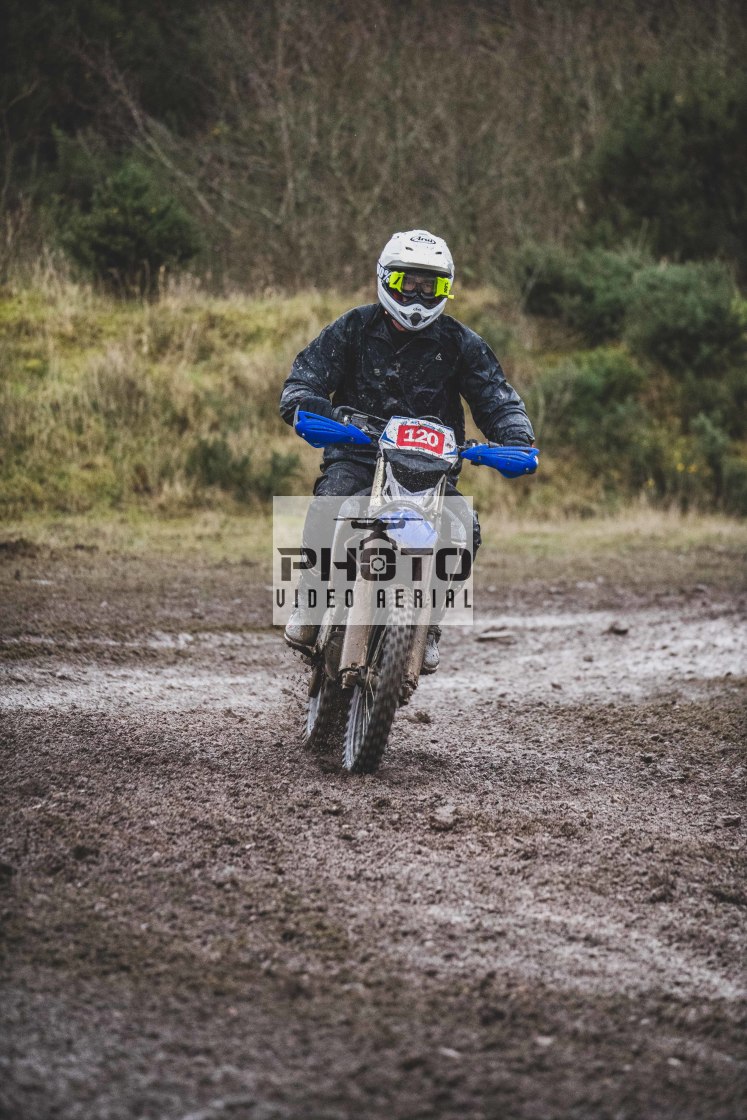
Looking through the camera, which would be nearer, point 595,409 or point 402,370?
point 402,370

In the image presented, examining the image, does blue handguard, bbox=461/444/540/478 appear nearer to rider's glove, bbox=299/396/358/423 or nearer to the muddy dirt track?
rider's glove, bbox=299/396/358/423

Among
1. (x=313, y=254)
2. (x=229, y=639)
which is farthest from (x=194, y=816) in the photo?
(x=313, y=254)

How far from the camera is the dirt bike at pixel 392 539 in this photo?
14.8ft

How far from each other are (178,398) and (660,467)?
24.8 ft

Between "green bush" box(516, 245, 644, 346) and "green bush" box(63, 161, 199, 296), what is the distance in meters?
6.41

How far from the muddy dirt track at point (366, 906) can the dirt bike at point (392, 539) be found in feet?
1.17

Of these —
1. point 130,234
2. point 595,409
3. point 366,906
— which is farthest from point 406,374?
point 130,234

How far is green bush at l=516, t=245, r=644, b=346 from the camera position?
19.8 metres

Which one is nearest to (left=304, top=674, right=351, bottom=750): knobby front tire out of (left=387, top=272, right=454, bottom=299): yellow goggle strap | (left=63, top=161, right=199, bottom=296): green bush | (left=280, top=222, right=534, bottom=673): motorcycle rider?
(left=280, top=222, right=534, bottom=673): motorcycle rider

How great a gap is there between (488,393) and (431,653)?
1.31 metres

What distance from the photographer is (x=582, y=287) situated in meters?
20.1

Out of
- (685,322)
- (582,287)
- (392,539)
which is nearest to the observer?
(392,539)

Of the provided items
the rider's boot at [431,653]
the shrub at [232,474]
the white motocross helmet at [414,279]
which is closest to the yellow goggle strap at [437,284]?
the white motocross helmet at [414,279]

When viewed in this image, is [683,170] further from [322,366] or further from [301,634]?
[301,634]
